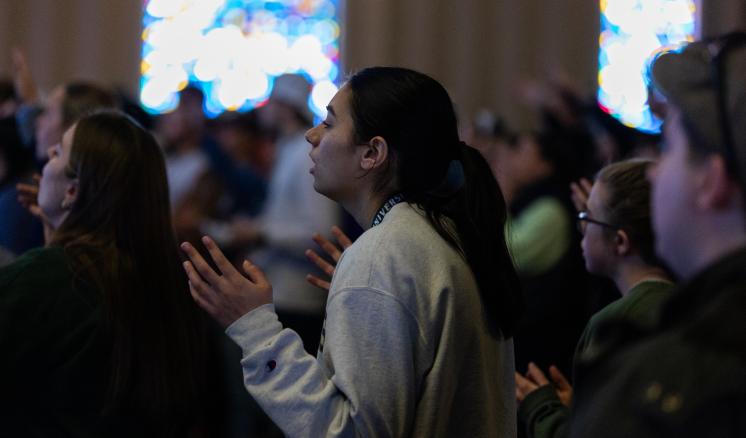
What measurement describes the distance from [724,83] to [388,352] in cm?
76

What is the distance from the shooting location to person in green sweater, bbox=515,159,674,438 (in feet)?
7.39

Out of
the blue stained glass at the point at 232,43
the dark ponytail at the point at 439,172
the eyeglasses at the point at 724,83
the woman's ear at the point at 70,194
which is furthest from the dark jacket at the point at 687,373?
the blue stained glass at the point at 232,43

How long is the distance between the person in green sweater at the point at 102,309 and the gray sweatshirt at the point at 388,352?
57 cm

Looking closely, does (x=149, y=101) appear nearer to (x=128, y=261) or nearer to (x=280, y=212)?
(x=280, y=212)

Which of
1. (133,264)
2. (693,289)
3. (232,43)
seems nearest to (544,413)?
(133,264)

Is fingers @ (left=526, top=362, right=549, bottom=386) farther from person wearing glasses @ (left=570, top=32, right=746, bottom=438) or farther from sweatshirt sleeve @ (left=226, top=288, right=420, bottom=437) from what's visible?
person wearing glasses @ (left=570, top=32, right=746, bottom=438)

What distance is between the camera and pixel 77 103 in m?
3.52

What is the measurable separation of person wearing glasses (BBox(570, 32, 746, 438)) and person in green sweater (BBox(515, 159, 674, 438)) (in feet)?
3.01

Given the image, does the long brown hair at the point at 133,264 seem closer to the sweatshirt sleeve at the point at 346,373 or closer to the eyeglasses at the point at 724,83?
the sweatshirt sleeve at the point at 346,373

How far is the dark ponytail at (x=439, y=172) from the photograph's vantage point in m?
2.00

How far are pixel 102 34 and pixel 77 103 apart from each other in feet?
16.9

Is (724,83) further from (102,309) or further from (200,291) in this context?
(102,309)

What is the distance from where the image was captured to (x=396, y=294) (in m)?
1.82

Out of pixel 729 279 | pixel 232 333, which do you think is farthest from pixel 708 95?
pixel 232 333
